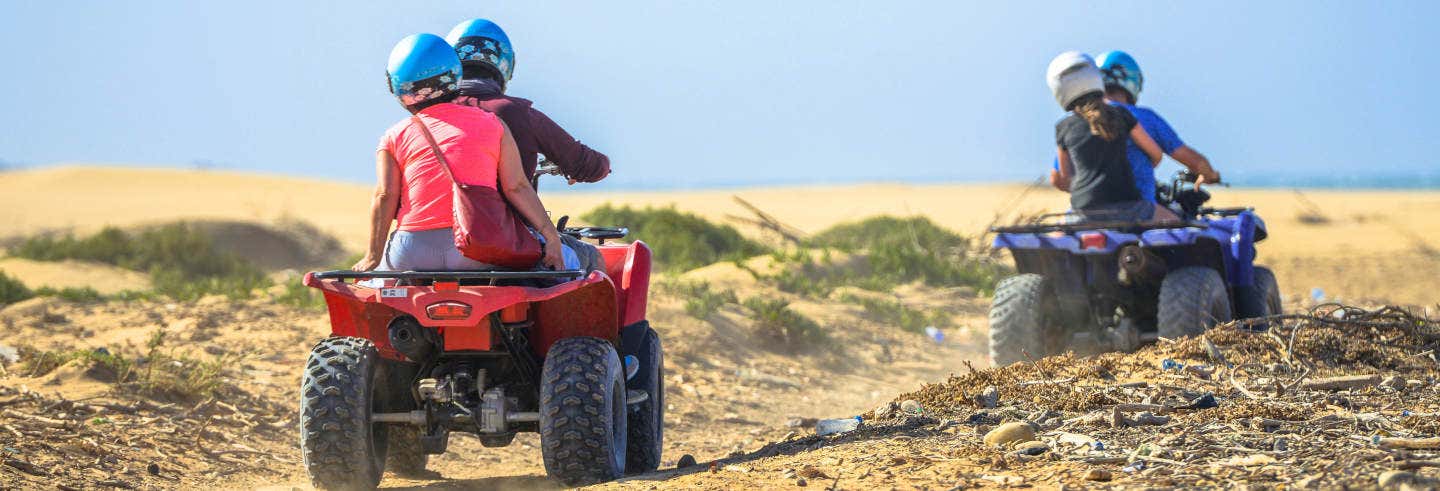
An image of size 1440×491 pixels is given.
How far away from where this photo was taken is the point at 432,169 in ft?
17.6

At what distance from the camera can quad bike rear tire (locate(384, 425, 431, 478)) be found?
6.34 meters

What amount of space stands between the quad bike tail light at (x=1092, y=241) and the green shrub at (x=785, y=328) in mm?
3423

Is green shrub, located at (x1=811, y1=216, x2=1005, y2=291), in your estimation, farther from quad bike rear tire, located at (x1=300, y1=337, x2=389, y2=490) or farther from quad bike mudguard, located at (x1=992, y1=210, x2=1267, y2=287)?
quad bike rear tire, located at (x1=300, y1=337, x2=389, y2=490)

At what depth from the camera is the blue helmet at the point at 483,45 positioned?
19.3 ft

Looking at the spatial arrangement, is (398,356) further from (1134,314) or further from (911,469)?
(1134,314)

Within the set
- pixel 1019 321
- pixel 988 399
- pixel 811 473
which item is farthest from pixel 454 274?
pixel 1019 321

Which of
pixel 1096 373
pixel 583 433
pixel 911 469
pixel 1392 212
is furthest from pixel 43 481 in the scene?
pixel 1392 212

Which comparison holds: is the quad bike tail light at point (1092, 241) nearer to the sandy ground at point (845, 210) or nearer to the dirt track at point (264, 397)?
the dirt track at point (264, 397)

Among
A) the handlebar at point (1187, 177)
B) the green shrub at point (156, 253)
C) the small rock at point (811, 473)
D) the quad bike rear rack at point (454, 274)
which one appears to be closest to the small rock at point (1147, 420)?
the small rock at point (811, 473)

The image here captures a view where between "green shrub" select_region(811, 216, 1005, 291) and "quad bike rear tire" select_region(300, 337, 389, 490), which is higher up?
"quad bike rear tire" select_region(300, 337, 389, 490)

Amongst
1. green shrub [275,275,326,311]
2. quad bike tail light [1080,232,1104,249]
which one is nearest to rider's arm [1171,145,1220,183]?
quad bike tail light [1080,232,1104,249]

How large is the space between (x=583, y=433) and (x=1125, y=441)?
1876 mm

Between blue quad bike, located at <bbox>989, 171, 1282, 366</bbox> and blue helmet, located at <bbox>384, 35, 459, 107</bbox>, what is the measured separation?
12.9 feet

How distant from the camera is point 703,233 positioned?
16875 millimetres
